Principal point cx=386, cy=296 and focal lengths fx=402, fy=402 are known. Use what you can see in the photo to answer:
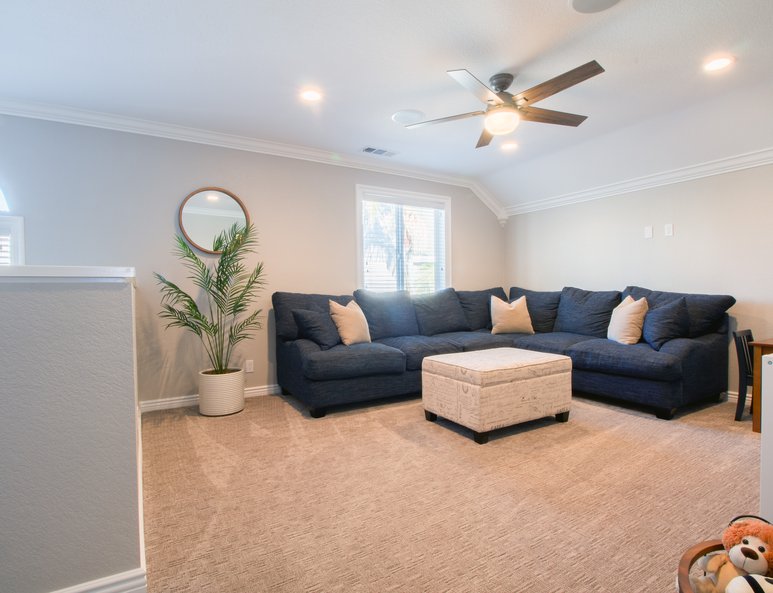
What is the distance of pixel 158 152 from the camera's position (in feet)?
11.8

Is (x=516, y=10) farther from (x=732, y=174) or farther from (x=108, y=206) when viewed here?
(x=108, y=206)

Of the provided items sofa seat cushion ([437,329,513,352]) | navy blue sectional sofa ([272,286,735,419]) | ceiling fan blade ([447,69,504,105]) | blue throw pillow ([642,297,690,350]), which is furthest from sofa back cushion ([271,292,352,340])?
blue throw pillow ([642,297,690,350])

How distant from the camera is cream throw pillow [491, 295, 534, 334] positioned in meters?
4.67

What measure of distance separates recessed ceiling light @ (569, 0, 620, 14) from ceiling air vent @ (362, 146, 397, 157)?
2.42 m

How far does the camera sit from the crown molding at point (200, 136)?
3.13 metres

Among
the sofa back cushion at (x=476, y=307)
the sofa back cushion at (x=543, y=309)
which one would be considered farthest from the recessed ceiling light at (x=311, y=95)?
the sofa back cushion at (x=543, y=309)

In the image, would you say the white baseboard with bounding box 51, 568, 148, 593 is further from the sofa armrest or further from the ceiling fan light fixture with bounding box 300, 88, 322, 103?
the sofa armrest

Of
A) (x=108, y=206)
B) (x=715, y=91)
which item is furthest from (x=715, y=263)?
(x=108, y=206)

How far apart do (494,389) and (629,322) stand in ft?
5.91

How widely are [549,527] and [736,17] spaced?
2.77m

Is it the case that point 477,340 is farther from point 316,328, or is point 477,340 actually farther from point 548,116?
point 548,116

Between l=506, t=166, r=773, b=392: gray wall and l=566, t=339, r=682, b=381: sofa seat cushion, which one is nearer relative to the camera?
l=566, t=339, r=682, b=381: sofa seat cushion

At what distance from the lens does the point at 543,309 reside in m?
4.80

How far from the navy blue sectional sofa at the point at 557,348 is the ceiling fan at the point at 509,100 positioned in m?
1.94
